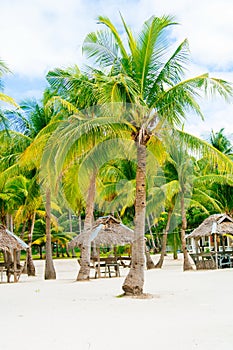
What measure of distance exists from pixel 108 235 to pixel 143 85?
9.44 metres

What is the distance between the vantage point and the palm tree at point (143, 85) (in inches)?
433

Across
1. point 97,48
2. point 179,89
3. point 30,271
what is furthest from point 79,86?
point 30,271

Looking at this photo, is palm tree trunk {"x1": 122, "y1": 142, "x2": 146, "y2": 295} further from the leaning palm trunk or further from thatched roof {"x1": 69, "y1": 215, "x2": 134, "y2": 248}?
thatched roof {"x1": 69, "y1": 215, "x2": 134, "y2": 248}

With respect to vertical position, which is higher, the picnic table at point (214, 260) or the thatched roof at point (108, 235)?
the thatched roof at point (108, 235)

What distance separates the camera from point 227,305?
31.0 feet

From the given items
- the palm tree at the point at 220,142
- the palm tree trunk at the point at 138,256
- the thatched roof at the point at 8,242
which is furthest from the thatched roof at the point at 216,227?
the palm tree trunk at the point at 138,256

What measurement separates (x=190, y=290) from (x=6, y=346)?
7.27 metres

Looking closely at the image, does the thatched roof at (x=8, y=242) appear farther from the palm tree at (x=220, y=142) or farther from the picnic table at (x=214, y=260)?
the palm tree at (x=220, y=142)

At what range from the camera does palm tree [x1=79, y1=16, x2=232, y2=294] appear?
10992 millimetres

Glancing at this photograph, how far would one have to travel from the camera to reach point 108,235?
19656mm

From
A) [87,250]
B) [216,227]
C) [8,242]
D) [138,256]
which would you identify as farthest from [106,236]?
[138,256]

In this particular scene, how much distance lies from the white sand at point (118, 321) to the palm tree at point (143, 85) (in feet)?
4.47

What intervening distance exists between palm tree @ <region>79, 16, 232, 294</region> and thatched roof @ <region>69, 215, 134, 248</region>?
319 inches

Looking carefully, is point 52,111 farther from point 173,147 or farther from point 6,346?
point 6,346
